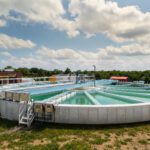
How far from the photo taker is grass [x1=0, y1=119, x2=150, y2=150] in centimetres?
789

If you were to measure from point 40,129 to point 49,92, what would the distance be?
25.9 ft

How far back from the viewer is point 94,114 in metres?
10.2

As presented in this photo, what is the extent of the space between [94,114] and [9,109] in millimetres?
A: 4993

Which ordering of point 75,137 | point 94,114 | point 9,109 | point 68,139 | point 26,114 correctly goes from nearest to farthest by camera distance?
1. point 68,139
2. point 75,137
3. point 94,114
4. point 26,114
5. point 9,109

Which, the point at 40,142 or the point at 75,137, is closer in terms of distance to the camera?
the point at 40,142

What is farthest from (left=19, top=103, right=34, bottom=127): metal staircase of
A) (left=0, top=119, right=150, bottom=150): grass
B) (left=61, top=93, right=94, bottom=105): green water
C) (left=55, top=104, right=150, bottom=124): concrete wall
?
(left=61, top=93, right=94, bottom=105): green water

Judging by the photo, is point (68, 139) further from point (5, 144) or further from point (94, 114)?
point (5, 144)

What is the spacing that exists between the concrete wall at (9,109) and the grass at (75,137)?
828mm

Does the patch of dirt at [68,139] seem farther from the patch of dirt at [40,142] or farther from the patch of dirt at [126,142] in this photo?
the patch of dirt at [126,142]

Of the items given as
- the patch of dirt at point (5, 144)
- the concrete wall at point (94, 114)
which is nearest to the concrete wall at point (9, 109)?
the concrete wall at point (94, 114)

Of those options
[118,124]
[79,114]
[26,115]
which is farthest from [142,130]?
[26,115]

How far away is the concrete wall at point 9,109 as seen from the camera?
11.4 metres

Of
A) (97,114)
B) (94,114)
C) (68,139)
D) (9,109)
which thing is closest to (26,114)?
(9,109)

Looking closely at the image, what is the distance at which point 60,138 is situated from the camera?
8641 millimetres
